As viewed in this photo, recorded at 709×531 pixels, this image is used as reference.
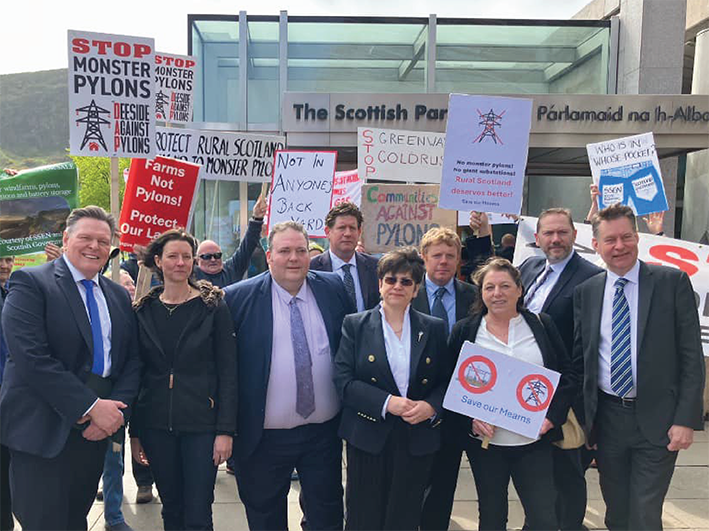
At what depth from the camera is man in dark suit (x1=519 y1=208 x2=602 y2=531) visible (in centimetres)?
350

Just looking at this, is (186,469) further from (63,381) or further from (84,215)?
(84,215)

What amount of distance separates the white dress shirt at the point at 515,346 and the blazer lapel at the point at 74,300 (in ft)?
6.53

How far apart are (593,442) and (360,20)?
12.7 metres

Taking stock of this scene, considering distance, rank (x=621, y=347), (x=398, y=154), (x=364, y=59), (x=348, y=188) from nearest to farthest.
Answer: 1. (x=621, y=347)
2. (x=398, y=154)
3. (x=348, y=188)
4. (x=364, y=59)

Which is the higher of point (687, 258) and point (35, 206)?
point (35, 206)

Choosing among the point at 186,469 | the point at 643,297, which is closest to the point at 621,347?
the point at 643,297

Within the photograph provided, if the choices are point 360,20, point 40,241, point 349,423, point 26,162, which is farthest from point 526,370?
point 26,162

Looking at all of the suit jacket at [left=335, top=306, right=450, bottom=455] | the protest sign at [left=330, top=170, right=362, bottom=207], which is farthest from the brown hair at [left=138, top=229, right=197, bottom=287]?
the protest sign at [left=330, top=170, right=362, bottom=207]

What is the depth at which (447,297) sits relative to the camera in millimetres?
3836

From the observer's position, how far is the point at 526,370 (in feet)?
9.91

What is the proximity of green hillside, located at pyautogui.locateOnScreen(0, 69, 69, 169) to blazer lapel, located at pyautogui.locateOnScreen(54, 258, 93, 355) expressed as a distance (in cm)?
16937

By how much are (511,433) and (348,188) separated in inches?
174

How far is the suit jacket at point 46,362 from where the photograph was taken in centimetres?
279

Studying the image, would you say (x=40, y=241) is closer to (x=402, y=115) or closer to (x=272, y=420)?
(x=272, y=420)
